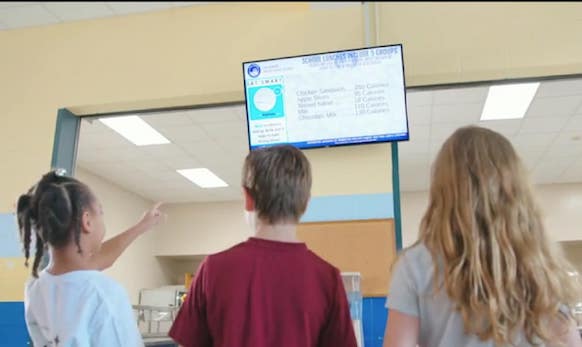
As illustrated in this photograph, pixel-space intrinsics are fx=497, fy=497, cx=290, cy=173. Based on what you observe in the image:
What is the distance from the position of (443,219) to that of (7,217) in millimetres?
2856

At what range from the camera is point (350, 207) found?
2.68 metres

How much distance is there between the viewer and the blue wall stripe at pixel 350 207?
2633 mm

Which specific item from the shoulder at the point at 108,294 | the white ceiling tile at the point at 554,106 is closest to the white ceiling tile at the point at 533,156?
the white ceiling tile at the point at 554,106

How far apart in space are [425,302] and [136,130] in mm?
4228

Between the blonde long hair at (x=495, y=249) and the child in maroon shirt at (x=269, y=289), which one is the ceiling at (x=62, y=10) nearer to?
the child in maroon shirt at (x=269, y=289)

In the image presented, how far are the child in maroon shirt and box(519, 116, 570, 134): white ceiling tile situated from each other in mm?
4071

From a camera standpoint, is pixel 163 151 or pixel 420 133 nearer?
pixel 420 133

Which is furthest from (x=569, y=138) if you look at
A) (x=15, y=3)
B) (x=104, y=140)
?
(x=15, y=3)

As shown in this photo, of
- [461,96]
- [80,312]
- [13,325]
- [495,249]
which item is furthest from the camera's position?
[461,96]

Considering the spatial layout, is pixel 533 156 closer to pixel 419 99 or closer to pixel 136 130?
pixel 419 99

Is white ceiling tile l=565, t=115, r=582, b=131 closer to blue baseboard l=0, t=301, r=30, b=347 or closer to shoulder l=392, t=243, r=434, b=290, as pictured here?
shoulder l=392, t=243, r=434, b=290

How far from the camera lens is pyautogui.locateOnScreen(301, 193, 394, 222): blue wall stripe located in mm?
2633

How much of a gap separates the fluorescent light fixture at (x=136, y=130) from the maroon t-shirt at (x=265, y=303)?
140 inches

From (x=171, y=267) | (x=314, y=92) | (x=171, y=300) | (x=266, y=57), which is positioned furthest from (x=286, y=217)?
(x=171, y=267)
